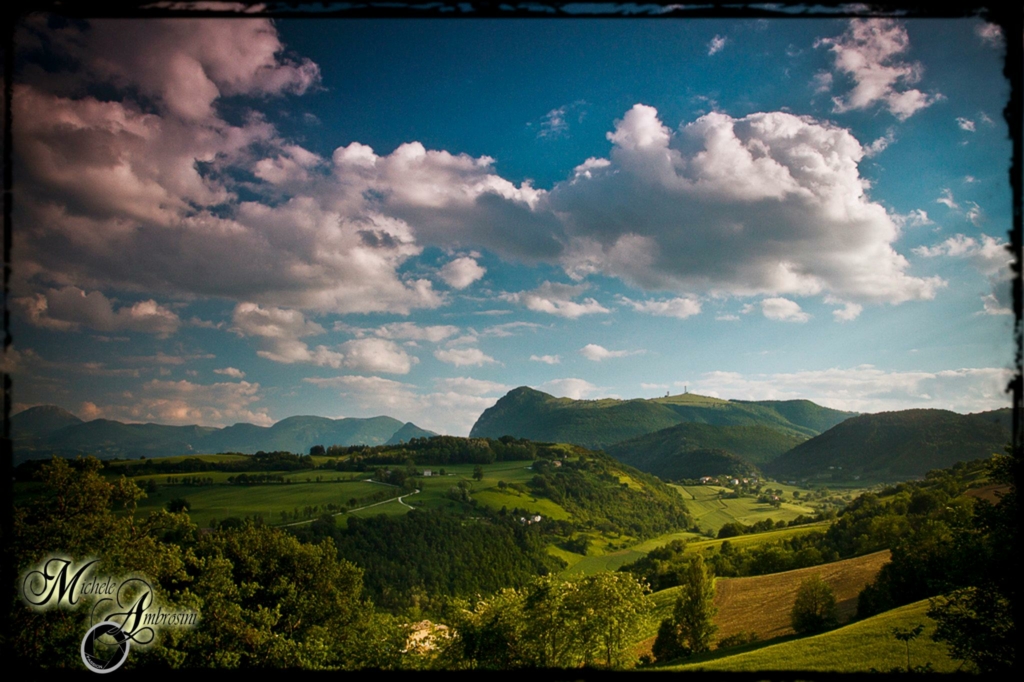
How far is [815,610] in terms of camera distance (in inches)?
1471

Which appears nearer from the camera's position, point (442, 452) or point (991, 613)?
point (991, 613)

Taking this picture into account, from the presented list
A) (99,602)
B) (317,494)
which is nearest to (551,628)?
(99,602)

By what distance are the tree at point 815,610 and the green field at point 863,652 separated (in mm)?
16847

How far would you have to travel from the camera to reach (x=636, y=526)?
130000 millimetres

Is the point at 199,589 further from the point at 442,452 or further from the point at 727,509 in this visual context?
the point at 727,509

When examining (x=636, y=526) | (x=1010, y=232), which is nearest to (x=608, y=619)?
(x=1010, y=232)

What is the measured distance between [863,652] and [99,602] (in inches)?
874

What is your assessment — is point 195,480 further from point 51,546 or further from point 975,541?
point 975,541

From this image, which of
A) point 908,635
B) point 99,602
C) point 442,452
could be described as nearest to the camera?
point 908,635

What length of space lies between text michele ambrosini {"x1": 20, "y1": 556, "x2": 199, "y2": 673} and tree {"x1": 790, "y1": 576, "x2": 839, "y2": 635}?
4248cm

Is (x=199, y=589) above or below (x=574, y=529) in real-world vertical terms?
above

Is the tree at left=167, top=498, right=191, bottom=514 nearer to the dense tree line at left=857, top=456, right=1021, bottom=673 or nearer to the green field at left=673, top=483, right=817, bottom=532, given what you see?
the dense tree line at left=857, top=456, right=1021, bottom=673

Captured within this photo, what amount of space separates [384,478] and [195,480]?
38.3 metres

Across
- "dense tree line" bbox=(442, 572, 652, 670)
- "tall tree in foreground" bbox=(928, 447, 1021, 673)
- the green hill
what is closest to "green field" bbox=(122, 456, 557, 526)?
"dense tree line" bbox=(442, 572, 652, 670)
